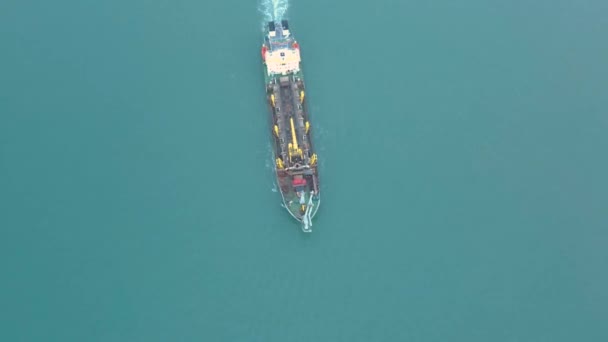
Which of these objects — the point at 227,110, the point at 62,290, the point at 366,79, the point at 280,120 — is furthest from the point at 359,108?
the point at 62,290

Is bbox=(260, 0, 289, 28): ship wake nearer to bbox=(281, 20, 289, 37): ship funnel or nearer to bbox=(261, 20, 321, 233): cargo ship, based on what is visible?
bbox=(261, 20, 321, 233): cargo ship

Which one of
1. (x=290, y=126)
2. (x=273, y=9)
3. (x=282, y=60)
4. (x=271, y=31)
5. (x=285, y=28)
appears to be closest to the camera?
(x=290, y=126)

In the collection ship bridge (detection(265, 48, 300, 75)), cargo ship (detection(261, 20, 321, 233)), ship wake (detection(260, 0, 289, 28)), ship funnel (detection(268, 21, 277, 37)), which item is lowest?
cargo ship (detection(261, 20, 321, 233))

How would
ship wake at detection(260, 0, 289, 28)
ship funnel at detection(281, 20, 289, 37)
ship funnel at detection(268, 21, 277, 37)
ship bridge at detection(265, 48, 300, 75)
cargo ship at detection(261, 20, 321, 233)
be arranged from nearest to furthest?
cargo ship at detection(261, 20, 321, 233) → ship bridge at detection(265, 48, 300, 75) → ship funnel at detection(268, 21, 277, 37) → ship funnel at detection(281, 20, 289, 37) → ship wake at detection(260, 0, 289, 28)

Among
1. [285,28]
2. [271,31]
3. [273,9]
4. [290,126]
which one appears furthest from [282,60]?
[273,9]

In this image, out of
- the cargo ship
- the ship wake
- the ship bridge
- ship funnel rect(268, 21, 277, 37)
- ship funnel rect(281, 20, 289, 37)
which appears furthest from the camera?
the ship wake

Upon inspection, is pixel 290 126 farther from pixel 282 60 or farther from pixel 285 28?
pixel 285 28

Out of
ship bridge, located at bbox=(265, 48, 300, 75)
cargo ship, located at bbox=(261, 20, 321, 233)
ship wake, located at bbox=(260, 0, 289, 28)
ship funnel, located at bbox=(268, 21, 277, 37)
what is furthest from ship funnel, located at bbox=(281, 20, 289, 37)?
ship wake, located at bbox=(260, 0, 289, 28)

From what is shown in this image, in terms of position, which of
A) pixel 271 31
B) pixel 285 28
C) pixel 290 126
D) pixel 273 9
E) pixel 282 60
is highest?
pixel 273 9
